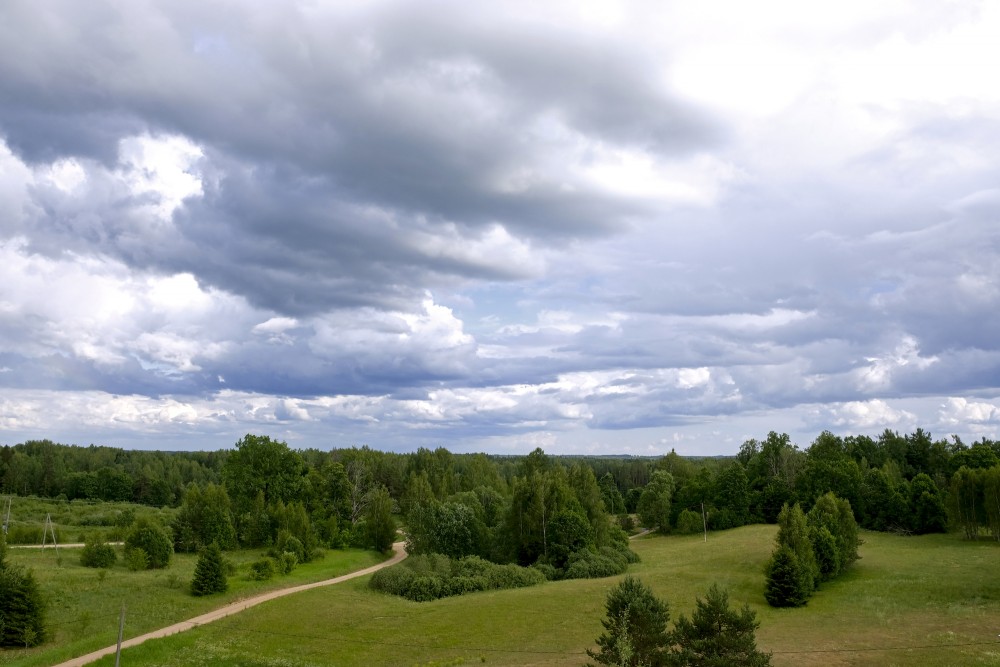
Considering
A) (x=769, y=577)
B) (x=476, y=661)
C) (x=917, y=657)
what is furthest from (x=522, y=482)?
(x=917, y=657)

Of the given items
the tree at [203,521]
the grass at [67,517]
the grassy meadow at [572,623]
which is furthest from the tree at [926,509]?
the grass at [67,517]

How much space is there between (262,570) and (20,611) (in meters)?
24.9

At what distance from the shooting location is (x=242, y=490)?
300 ft

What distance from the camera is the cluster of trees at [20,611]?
129 feet

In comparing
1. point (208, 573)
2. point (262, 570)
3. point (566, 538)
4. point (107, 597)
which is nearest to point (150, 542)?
point (262, 570)

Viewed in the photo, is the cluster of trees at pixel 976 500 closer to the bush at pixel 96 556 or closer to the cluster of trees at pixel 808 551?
the cluster of trees at pixel 808 551

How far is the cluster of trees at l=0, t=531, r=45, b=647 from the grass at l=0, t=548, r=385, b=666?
2.68ft

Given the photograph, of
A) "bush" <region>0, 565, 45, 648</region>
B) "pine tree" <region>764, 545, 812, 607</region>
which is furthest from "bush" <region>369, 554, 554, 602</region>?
"bush" <region>0, 565, 45, 648</region>

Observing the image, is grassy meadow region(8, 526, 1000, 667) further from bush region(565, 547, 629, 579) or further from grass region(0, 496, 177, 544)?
grass region(0, 496, 177, 544)

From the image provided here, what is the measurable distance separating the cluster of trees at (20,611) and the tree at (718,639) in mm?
38207

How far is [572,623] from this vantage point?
4366 cm

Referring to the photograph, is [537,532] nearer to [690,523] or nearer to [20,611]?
[690,523]

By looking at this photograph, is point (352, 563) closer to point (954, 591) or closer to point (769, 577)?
point (769, 577)

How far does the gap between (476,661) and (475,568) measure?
2983 centimetres
